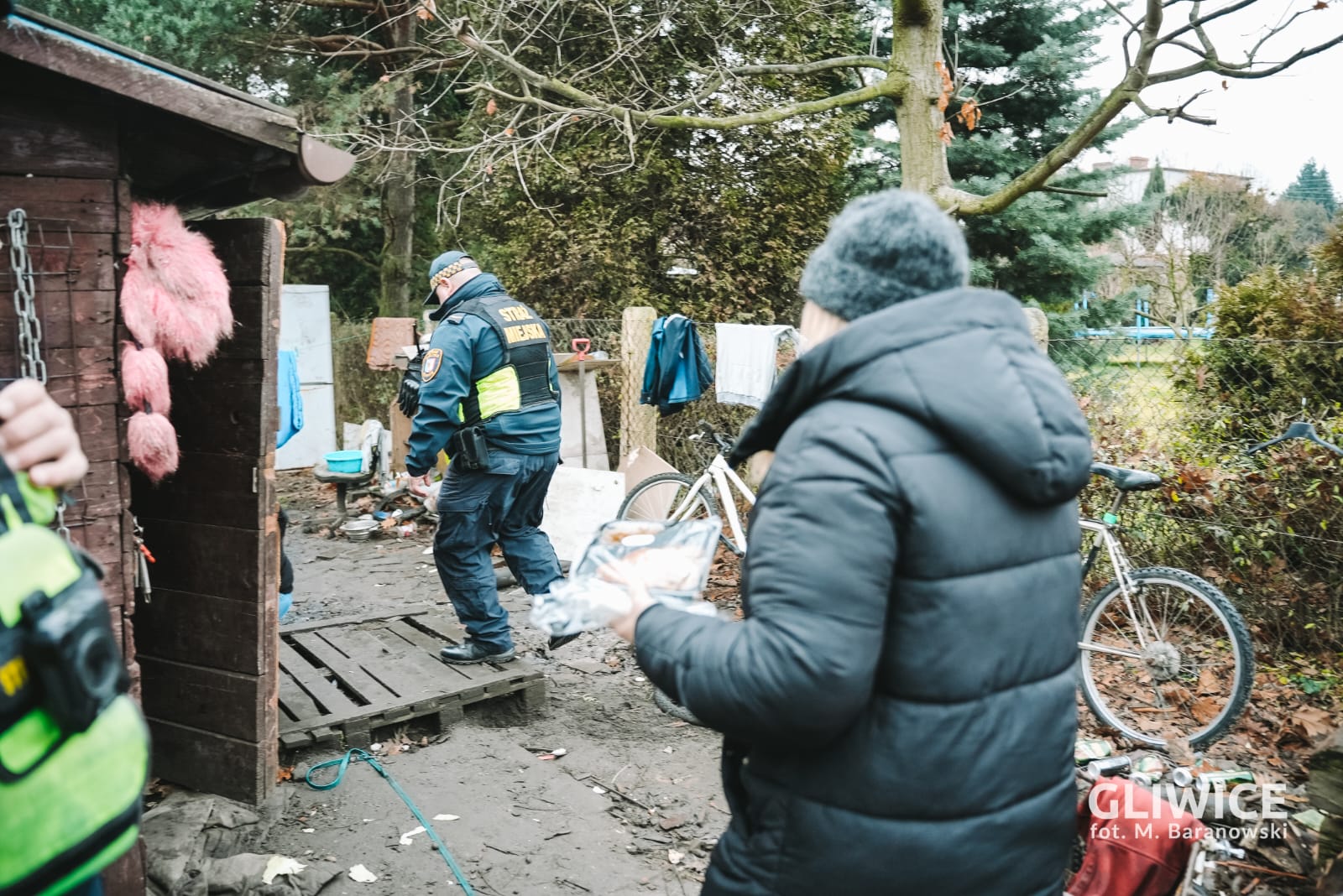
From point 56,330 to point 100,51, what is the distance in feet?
2.82

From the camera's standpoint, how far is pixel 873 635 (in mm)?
1289

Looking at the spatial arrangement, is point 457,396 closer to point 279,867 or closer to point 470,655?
point 470,655

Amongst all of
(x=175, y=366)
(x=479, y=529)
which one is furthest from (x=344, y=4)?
(x=175, y=366)

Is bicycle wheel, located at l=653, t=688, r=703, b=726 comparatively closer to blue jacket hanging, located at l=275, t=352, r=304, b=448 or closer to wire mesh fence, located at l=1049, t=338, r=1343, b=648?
blue jacket hanging, located at l=275, t=352, r=304, b=448

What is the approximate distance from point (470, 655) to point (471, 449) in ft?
3.72

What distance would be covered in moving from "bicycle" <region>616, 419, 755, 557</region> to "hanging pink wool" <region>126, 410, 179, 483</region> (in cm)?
253

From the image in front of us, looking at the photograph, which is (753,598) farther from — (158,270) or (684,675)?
(158,270)

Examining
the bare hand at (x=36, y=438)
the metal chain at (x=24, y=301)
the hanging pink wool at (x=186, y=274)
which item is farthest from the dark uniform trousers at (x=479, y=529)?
the bare hand at (x=36, y=438)

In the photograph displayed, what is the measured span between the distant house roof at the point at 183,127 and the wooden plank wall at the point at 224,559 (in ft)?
0.86

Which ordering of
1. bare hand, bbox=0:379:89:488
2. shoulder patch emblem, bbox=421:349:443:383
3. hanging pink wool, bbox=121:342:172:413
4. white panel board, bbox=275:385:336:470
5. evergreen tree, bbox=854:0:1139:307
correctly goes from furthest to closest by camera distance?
white panel board, bbox=275:385:336:470
evergreen tree, bbox=854:0:1139:307
shoulder patch emblem, bbox=421:349:443:383
hanging pink wool, bbox=121:342:172:413
bare hand, bbox=0:379:89:488

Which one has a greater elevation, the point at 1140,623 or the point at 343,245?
the point at 343,245

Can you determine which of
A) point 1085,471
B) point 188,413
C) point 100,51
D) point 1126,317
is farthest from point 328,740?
point 1126,317

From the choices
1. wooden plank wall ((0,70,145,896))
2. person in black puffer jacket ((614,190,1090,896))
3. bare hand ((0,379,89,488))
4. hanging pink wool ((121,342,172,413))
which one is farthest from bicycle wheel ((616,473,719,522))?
bare hand ((0,379,89,488))

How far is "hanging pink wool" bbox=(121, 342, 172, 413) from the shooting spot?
3.08 m
